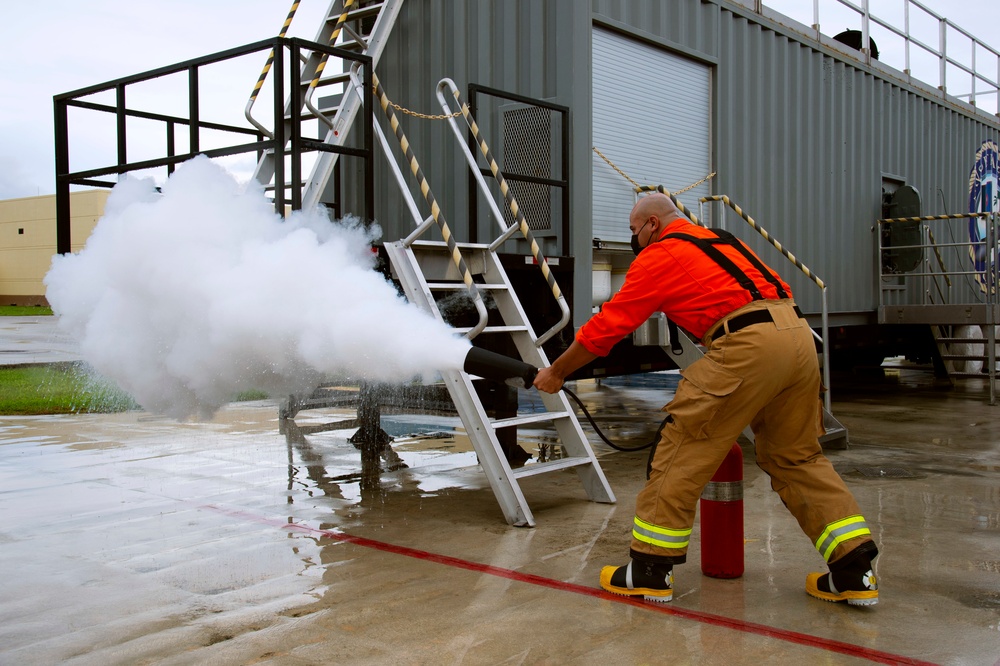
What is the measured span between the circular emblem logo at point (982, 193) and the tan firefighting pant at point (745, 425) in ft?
41.3

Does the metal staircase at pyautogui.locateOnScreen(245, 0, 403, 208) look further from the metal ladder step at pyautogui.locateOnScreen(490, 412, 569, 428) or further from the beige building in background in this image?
the beige building in background

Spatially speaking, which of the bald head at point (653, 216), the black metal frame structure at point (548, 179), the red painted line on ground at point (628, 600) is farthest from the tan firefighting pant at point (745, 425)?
the black metal frame structure at point (548, 179)

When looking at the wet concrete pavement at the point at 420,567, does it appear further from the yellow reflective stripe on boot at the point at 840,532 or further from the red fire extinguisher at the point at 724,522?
the yellow reflective stripe on boot at the point at 840,532

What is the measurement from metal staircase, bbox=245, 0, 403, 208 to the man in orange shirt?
3.40 m

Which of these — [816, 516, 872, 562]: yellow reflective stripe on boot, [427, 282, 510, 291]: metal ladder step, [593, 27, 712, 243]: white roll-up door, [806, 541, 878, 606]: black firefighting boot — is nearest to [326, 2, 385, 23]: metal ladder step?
[593, 27, 712, 243]: white roll-up door

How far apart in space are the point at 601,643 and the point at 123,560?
2607 mm

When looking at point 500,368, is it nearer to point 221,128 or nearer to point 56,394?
point 221,128

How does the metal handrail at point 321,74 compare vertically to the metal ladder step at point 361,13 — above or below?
below

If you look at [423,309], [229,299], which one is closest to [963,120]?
[423,309]

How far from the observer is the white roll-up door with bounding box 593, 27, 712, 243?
299 inches

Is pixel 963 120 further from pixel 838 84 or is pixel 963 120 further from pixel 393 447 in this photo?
pixel 393 447

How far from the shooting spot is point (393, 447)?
8.53 m

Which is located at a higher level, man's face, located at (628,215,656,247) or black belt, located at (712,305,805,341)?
man's face, located at (628,215,656,247)

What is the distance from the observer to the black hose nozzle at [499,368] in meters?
4.29
